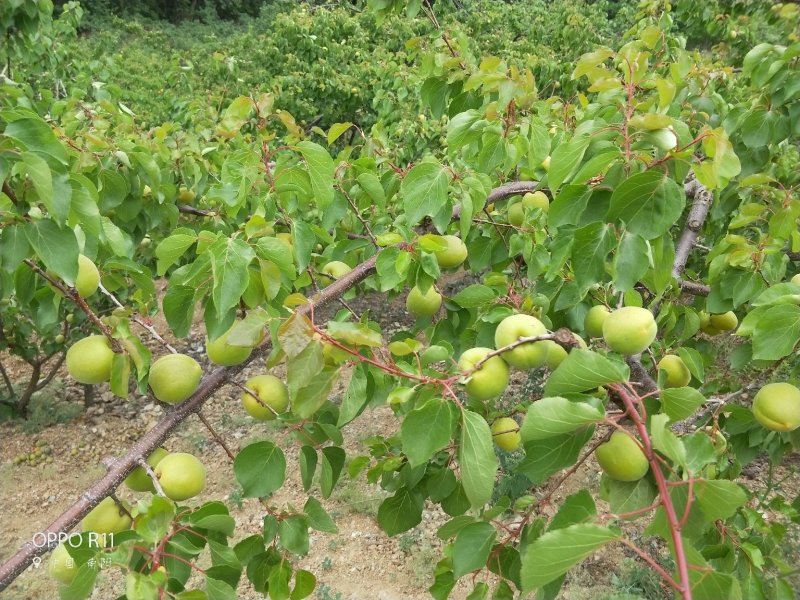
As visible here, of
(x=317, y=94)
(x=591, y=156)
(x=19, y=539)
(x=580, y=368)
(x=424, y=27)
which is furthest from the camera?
(x=424, y=27)

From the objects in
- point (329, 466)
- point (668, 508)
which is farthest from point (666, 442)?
point (329, 466)

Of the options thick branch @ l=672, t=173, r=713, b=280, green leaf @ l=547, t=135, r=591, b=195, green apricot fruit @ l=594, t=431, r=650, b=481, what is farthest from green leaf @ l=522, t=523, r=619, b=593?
thick branch @ l=672, t=173, r=713, b=280

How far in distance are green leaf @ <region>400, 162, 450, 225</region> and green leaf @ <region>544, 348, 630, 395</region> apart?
596 mm

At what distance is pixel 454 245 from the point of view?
1610 millimetres

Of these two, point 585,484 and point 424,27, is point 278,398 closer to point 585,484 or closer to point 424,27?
point 585,484

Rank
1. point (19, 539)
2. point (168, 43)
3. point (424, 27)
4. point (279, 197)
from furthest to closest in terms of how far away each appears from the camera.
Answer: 1. point (168, 43)
2. point (424, 27)
3. point (19, 539)
4. point (279, 197)

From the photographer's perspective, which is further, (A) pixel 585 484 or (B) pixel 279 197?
(A) pixel 585 484

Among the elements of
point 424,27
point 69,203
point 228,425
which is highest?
point 69,203

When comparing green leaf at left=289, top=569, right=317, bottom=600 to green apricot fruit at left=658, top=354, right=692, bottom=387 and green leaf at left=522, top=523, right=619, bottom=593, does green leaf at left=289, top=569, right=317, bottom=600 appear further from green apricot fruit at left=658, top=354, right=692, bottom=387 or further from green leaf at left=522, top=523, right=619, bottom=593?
green apricot fruit at left=658, top=354, right=692, bottom=387

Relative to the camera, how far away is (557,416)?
2.89 feet

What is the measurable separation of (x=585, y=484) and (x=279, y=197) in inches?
128

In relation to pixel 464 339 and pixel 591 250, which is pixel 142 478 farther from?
pixel 591 250

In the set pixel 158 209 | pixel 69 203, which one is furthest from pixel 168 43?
pixel 69 203

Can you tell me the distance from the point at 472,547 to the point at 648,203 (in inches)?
30.7
